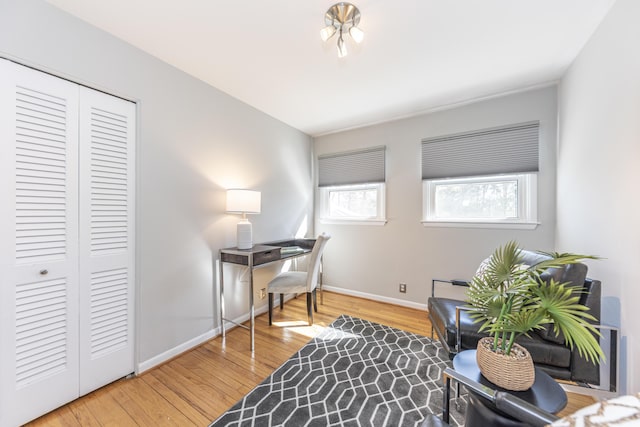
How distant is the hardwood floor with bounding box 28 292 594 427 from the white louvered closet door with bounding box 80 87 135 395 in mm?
169

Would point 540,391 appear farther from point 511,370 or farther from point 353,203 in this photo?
point 353,203

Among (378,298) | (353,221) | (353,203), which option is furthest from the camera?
(353,203)

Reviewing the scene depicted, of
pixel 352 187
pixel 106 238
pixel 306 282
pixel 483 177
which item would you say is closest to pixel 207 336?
pixel 306 282

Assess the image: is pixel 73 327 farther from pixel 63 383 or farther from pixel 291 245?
pixel 291 245

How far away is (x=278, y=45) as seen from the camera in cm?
176

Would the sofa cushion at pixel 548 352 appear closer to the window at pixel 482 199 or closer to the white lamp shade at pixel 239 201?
the window at pixel 482 199

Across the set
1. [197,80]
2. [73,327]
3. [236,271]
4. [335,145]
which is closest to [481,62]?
[335,145]

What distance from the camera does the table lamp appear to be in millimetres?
2281

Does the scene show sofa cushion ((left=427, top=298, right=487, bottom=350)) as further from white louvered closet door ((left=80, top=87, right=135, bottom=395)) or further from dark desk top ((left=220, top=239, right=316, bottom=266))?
white louvered closet door ((left=80, top=87, right=135, bottom=395))

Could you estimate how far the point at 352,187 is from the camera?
3.46m

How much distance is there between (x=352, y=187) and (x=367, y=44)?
1.91 meters

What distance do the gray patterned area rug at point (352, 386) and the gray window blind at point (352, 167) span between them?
1950mm


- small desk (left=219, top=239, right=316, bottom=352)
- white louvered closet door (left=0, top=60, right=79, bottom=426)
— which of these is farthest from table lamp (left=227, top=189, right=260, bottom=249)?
white louvered closet door (left=0, top=60, right=79, bottom=426)

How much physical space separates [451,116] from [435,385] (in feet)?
8.57
